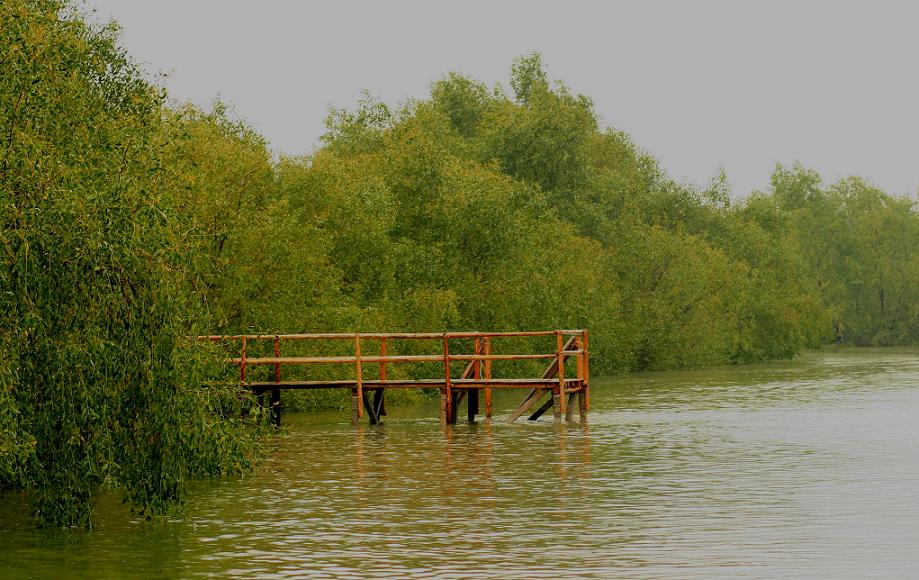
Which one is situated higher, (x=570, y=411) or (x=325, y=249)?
(x=325, y=249)

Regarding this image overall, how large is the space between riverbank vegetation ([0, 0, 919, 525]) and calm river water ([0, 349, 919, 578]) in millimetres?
868

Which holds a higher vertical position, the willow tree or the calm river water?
the willow tree

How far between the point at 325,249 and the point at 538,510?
1007 inches

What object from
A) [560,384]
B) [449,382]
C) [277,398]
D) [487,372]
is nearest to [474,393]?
[487,372]

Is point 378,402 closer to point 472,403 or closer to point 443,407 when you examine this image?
point 443,407

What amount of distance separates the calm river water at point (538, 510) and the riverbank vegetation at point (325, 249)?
34.2 inches

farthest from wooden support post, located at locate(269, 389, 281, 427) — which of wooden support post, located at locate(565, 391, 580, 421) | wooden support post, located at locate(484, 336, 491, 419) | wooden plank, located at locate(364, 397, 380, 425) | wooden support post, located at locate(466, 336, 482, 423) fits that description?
wooden support post, located at locate(565, 391, 580, 421)

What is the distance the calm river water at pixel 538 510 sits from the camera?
45.7 ft

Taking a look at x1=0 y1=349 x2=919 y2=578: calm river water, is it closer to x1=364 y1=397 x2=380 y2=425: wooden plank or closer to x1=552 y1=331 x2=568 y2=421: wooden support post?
x1=552 y1=331 x2=568 y2=421: wooden support post

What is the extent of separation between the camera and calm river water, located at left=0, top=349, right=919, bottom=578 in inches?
548

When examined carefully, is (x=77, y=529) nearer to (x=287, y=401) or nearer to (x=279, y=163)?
(x=287, y=401)

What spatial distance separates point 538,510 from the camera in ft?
57.9

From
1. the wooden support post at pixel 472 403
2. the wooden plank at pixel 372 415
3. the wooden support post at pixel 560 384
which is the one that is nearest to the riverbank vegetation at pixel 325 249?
the wooden plank at pixel 372 415

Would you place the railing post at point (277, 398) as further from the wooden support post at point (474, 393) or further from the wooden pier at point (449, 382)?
the wooden support post at point (474, 393)
